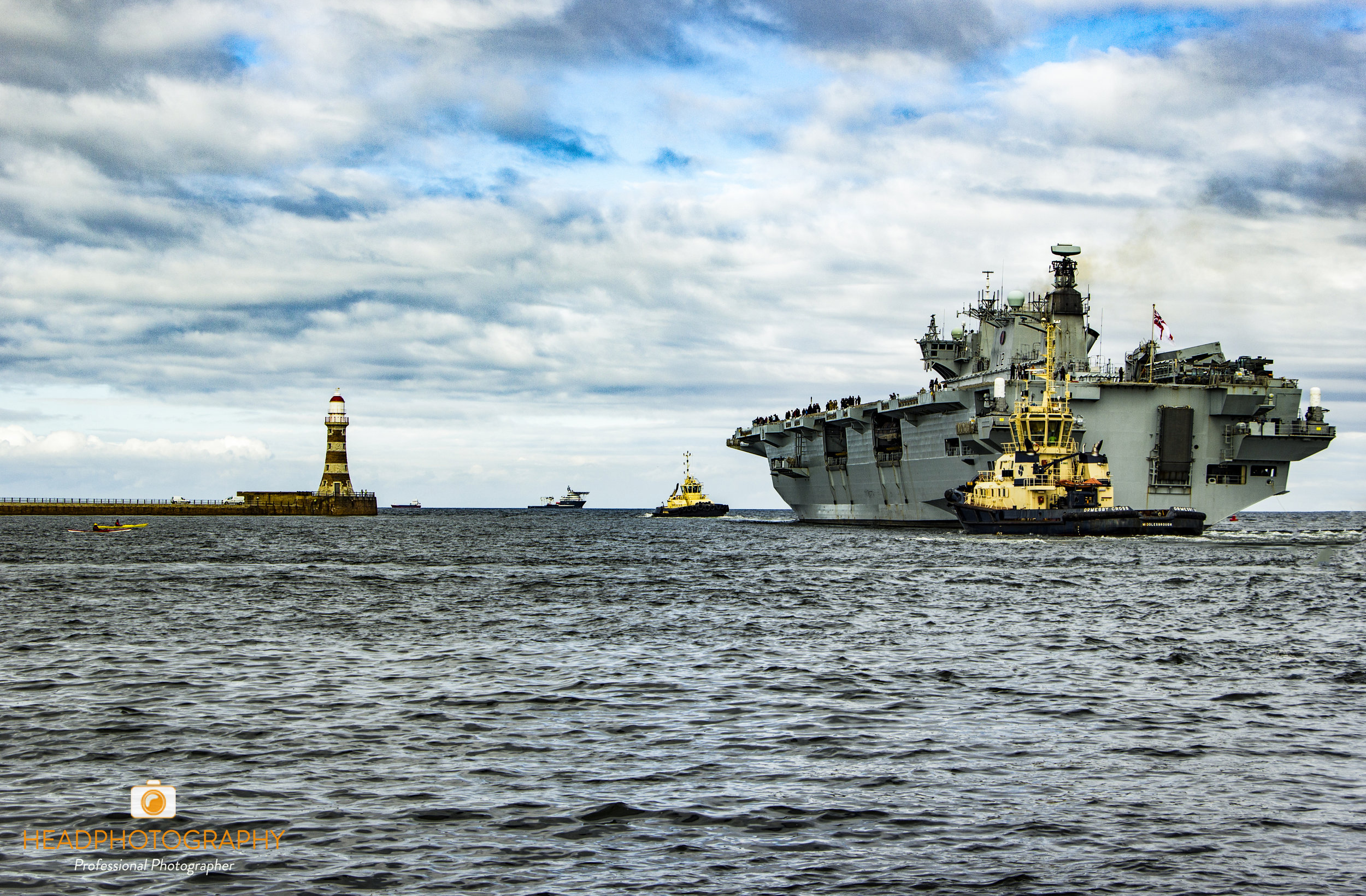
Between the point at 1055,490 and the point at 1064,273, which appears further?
the point at 1064,273

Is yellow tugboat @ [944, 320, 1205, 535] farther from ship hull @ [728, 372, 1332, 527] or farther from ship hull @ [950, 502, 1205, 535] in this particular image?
ship hull @ [728, 372, 1332, 527]

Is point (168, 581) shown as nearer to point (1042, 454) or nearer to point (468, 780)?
point (468, 780)

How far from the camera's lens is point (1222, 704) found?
15922 millimetres

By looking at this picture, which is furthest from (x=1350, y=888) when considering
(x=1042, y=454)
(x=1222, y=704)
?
(x=1042, y=454)

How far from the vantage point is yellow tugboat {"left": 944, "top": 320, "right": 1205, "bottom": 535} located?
5984cm

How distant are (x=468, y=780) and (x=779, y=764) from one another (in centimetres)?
332

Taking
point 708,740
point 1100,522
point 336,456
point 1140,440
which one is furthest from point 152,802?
point 336,456

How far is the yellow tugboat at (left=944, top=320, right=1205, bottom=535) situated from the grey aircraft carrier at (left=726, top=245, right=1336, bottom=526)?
5.52 feet

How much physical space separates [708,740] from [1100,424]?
2166 inches

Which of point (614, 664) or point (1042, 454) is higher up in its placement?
point (1042, 454)

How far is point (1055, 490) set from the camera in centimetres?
6116

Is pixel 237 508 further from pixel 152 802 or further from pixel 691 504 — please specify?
pixel 152 802

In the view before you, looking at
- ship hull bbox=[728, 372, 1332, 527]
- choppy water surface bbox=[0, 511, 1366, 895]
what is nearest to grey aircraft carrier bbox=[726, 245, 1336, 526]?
ship hull bbox=[728, 372, 1332, 527]

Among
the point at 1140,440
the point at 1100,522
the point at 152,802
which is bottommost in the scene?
the point at 152,802
